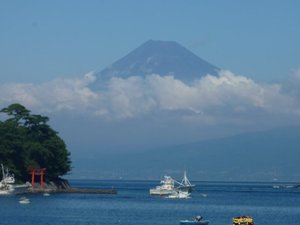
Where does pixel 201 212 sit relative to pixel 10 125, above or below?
below

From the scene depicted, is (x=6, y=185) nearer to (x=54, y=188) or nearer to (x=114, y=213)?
(x=54, y=188)

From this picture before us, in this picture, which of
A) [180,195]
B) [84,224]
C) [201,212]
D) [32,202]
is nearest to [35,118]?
[180,195]

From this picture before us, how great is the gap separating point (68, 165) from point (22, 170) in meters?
8.92

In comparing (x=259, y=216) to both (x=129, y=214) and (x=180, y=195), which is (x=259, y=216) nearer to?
(x=129, y=214)

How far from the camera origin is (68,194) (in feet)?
511

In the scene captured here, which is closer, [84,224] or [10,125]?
[84,224]

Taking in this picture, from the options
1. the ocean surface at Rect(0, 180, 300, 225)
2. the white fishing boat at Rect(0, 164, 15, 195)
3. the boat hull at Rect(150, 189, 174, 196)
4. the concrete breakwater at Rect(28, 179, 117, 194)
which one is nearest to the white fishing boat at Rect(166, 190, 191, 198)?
the boat hull at Rect(150, 189, 174, 196)

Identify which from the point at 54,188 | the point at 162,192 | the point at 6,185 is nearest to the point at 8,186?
the point at 6,185

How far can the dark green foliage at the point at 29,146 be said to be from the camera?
147m

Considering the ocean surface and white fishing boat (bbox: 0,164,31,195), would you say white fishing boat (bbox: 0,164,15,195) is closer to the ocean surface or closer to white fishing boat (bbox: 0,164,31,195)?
white fishing boat (bbox: 0,164,31,195)

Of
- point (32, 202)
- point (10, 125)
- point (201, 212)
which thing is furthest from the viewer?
point (10, 125)

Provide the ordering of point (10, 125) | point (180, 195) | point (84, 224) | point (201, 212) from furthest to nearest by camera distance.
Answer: point (180, 195) → point (10, 125) → point (201, 212) → point (84, 224)

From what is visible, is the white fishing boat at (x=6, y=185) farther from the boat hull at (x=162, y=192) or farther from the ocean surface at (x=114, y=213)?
the boat hull at (x=162, y=192)

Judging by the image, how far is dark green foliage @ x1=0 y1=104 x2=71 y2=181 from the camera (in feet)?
482
